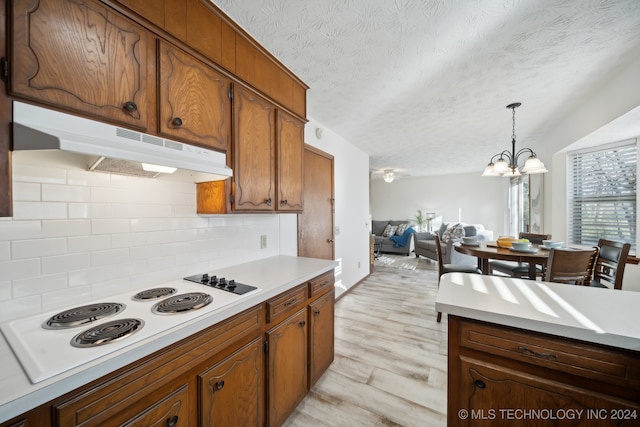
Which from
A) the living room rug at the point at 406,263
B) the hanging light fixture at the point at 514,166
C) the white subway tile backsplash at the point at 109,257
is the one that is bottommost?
the living room rug at the point at 406,263

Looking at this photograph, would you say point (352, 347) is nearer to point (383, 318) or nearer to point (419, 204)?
point (383, 318)

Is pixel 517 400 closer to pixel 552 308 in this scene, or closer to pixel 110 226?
pixel 552 308

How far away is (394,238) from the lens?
682 cm

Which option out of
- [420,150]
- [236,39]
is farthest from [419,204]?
[236,39]

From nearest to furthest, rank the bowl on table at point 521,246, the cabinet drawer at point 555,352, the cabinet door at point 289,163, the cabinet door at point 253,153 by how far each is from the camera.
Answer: the cabinet drawer at point 555,352 < the cabinet door at point 253,153 < the cabinet door at point 289,163 < the bowl on table at point 521,246

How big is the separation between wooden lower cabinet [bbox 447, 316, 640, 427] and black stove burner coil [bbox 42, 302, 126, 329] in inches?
56.7

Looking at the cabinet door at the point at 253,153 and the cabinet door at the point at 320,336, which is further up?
the cabinet door at the point at 253,153

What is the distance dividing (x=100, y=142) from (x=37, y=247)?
542 millimetres

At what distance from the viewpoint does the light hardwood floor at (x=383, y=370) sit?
5.16 feet

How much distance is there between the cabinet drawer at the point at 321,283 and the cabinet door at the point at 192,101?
3.47ft

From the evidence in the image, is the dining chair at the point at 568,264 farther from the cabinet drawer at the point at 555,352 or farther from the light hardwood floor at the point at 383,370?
the cabinet drawer at the point at 555,352

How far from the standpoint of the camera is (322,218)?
3092 millimetres

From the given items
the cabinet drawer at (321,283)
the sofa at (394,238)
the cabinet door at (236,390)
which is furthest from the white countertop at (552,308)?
the sofa at (394,238)

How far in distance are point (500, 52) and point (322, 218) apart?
7.26ft
